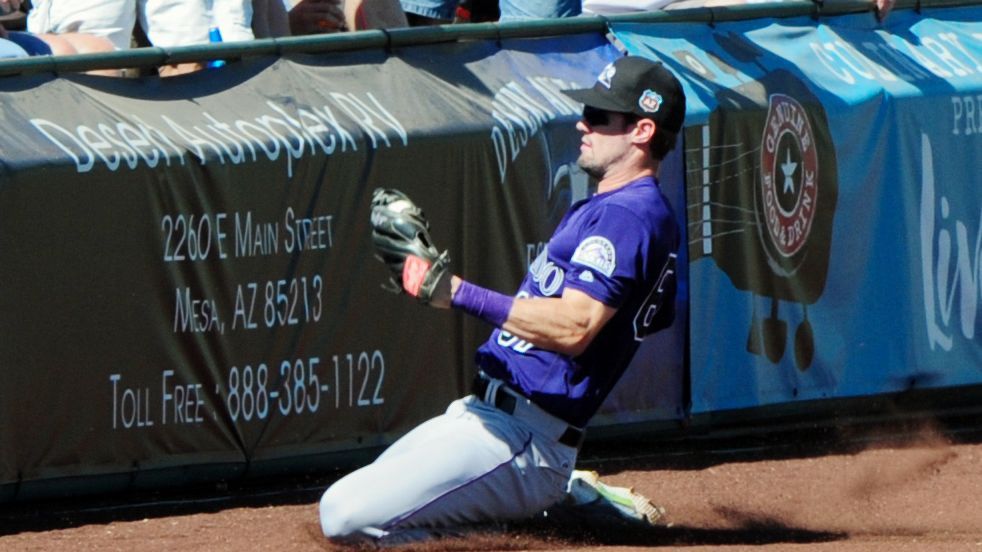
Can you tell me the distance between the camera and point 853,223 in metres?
7.55

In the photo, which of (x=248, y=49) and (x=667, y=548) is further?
(x=248, y=49)

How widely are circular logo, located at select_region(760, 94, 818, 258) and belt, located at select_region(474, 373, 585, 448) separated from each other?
7.71ft

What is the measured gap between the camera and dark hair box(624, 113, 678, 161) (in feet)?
17.2

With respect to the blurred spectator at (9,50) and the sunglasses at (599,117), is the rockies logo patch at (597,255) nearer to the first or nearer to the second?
the sunglasses at (599,117)

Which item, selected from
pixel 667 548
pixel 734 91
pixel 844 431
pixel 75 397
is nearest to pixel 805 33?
pixel 734 91

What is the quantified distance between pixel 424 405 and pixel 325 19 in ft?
6.94

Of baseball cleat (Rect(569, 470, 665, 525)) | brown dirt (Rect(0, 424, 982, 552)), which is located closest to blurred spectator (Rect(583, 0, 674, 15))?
brown dirt (Rect(0, 424, 982, 552))

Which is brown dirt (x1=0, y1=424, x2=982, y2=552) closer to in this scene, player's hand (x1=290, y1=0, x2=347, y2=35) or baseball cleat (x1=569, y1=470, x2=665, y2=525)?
baseball cleat (x1=569, y1=470, x2=665, y2=525)

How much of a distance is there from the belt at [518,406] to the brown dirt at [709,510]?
0.35 metres

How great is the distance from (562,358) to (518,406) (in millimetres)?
229

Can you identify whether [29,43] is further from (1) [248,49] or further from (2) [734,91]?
(2) [734,91]

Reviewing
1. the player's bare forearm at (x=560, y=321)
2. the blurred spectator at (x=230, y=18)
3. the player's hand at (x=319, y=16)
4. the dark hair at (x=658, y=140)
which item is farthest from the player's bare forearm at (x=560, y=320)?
the player's hand at (x=319, y=16)

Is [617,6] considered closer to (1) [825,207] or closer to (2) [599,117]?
(1) [825,207]

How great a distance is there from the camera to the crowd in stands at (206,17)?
6758 millimetres
